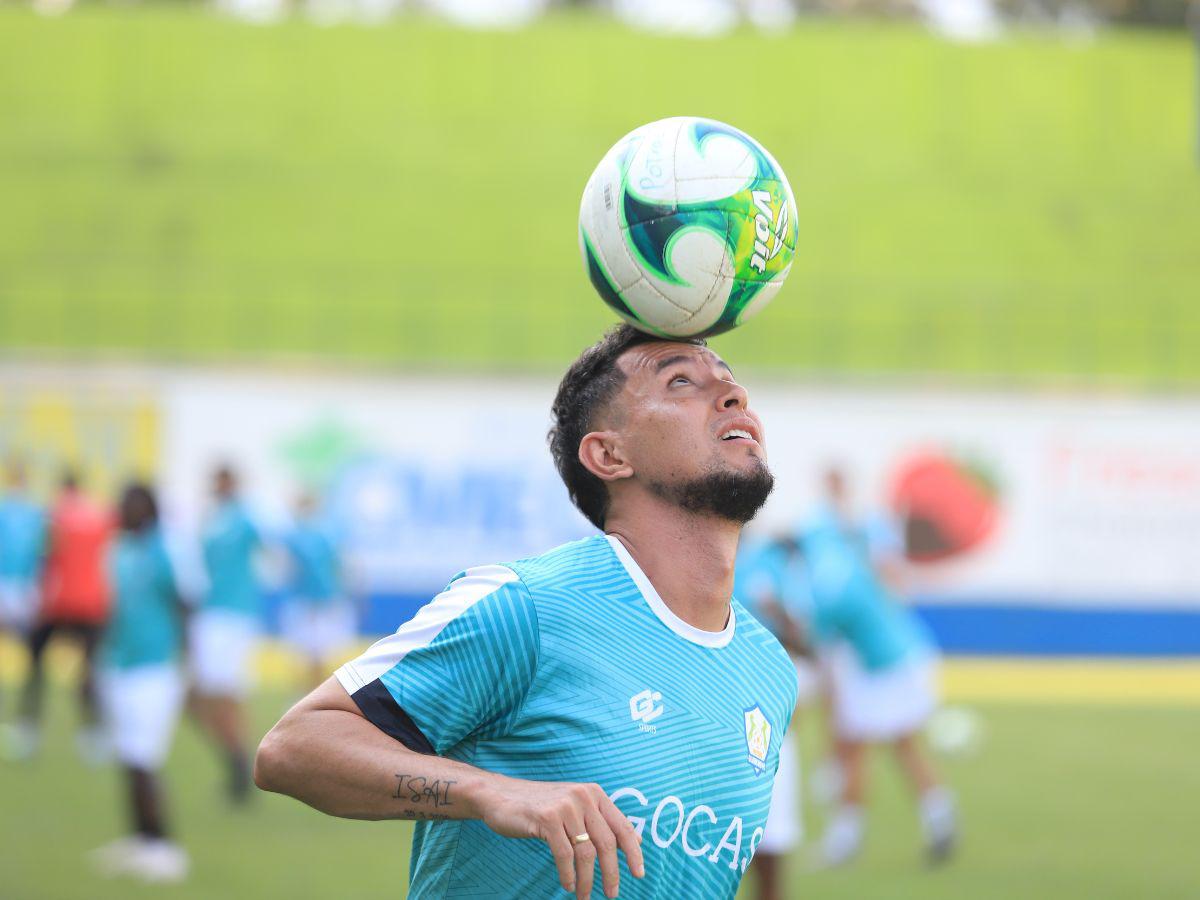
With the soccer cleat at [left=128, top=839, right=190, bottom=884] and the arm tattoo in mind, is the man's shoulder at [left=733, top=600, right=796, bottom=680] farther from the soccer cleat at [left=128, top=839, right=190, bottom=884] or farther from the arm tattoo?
the soccer cleat at [left=128, top=839, right=190, bottom=884]

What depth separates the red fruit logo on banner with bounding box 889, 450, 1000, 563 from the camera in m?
19.0

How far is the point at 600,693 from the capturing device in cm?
262

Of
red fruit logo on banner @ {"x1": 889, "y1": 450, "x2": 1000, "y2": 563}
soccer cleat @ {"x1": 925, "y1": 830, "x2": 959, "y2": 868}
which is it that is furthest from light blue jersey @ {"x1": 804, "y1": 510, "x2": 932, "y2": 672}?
red fruit logo on banner @ {"x1": 889, "y1": 450, "x2": 1000, "y2": 563}

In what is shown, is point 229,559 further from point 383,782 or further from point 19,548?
→ point 383,782

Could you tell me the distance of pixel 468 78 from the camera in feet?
104

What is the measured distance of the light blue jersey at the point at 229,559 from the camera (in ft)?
36.9

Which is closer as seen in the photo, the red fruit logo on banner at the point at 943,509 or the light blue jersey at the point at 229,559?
the light blue jersey at the point at 229,559

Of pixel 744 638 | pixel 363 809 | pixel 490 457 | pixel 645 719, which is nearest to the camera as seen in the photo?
pixel 363 809

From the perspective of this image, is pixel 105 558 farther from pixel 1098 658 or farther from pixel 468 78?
pixel 468 78

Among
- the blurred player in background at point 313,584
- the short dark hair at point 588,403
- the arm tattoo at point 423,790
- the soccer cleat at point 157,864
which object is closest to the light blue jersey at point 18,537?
the blurred player in background at point 313,584

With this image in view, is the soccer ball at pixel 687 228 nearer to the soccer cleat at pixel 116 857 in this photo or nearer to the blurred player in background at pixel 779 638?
the blurred player in background at pixel 779 638

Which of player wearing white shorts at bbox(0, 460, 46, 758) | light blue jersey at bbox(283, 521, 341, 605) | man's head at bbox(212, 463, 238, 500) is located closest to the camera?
man's head at bbox(212, 463, 238, 500)

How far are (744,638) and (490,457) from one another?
15.7 meters

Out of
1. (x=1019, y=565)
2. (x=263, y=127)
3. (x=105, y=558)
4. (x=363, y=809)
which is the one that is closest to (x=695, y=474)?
(x=363, y=809)
